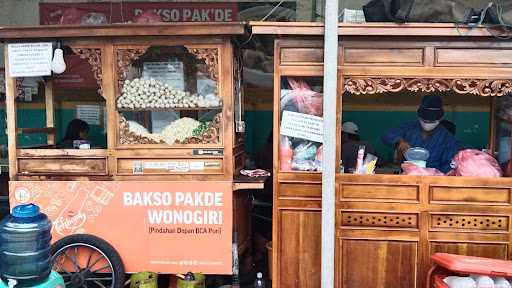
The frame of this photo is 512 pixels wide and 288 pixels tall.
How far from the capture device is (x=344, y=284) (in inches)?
161

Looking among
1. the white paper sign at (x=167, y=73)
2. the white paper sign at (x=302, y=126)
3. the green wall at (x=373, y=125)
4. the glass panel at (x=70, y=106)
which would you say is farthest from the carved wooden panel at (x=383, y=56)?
the glass panel at (x=70, y=106)

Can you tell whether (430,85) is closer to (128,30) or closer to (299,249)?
(299,249)

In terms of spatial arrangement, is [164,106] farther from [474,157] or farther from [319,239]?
[474,157]

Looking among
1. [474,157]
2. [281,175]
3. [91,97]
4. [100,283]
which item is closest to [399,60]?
[474,157]

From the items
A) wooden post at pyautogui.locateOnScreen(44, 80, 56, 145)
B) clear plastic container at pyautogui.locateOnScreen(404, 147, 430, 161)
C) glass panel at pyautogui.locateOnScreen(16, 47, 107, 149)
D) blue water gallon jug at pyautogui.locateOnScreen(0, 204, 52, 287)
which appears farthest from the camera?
glass panel at pyautogui.locateOnScreen(16, 47, 107, 149)

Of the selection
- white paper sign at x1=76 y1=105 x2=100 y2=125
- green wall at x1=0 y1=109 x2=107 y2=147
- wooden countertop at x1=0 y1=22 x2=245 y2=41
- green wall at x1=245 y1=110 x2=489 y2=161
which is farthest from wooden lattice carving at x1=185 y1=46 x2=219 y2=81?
green wall at x1=0 y1=109 x2=107 y2=147

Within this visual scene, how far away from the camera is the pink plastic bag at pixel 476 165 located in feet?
13.3

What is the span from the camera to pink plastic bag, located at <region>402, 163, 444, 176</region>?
4.11 metres

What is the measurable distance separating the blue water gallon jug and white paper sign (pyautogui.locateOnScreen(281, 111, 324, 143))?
202 centimetres

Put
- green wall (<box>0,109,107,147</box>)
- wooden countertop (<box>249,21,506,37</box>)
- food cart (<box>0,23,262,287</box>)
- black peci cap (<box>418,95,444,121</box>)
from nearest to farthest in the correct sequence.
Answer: wooden countertop (<box>249,21,506,37</box>), food cart (<box>0,23,262,287</box>), black peci cap (<box>418,95,444,121</box>), green wall (<box>0,109,107,147</box>)

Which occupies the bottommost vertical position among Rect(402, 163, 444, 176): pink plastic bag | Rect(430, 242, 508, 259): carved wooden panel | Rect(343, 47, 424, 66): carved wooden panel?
Rect(430, 242, 508, 259): carved wooden panel

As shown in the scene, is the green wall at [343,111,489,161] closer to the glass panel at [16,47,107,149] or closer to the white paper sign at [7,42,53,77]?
the glass panel at [16,47,107,149]

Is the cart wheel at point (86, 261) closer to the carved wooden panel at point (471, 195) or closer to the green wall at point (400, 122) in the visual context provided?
the carved wooden panel at point (471, 195)

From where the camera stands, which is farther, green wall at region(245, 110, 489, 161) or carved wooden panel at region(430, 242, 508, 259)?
green wall at region(245, 110, 489, 161)
